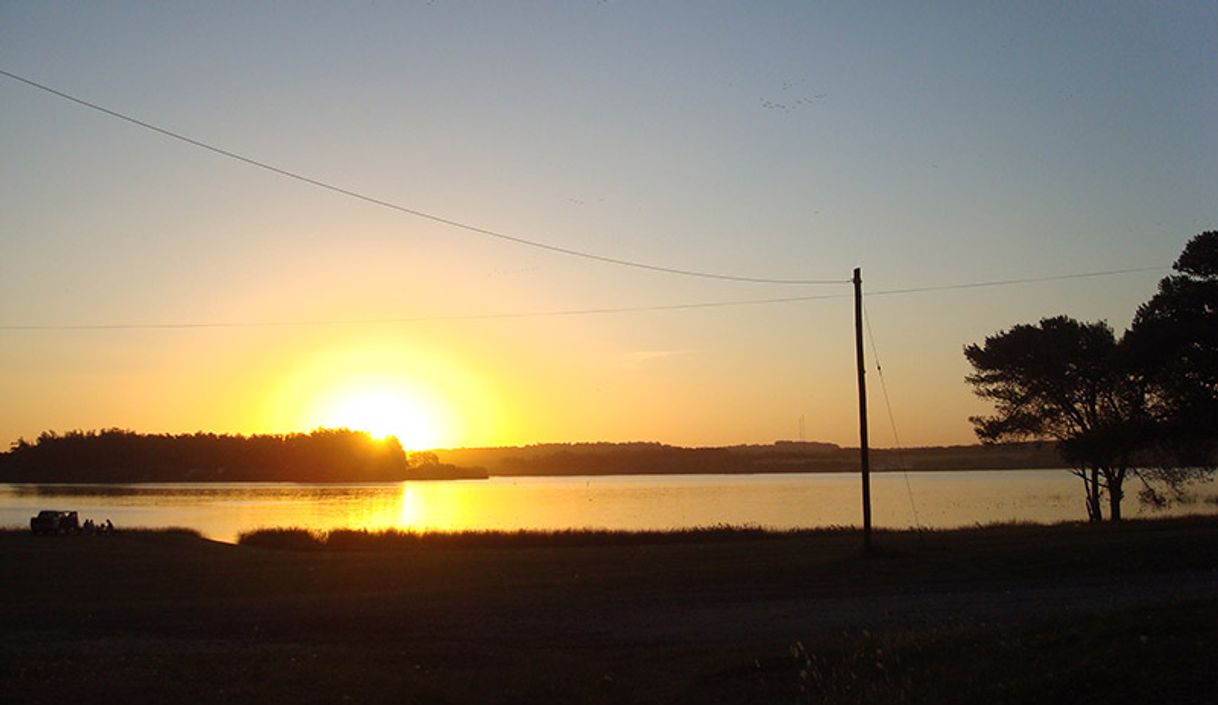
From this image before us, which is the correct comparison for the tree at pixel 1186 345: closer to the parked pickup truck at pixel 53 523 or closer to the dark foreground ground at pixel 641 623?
the dark foreground ground at pixel 641 623

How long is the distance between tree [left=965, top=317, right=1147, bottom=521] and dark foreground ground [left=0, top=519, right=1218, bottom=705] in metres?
9.82

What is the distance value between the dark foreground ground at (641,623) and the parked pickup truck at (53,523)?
1464 centimetres

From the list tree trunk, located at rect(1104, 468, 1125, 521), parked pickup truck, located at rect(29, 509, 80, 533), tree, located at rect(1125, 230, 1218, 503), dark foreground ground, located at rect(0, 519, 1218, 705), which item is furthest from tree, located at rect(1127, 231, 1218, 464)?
parked pickup truck, located at rect(29, 509, 80, 533)

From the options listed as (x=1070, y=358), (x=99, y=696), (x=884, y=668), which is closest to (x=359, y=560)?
(x=99, y=696)

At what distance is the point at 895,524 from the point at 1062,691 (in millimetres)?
52510

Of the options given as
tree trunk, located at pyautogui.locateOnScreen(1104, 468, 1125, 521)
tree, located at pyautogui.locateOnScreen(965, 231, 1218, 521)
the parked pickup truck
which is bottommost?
the parked pickup truck

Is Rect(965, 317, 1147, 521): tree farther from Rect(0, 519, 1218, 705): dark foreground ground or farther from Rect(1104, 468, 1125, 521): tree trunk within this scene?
Rect(0, 519, 1218, 705): dark foreground ground

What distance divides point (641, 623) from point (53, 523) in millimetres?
41913

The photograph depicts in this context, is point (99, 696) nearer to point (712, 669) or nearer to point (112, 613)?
point (712, 669)

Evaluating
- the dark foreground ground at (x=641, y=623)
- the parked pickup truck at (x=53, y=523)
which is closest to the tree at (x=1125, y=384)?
the dark foreground ground at (x=641, y=623)

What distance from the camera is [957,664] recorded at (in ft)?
35.9

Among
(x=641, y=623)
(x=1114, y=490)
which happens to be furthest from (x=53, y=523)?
(x=1114, y=490)

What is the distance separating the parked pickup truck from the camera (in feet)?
167

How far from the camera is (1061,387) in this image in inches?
1912
